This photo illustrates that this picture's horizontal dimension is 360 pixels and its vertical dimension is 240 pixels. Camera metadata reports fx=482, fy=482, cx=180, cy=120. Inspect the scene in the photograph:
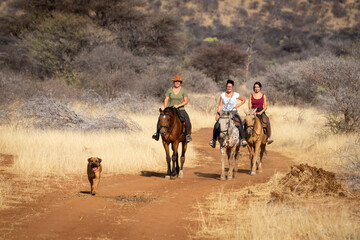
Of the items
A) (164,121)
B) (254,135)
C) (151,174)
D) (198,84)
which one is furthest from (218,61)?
(164,121)

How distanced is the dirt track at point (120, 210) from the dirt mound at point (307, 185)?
131 centimetres

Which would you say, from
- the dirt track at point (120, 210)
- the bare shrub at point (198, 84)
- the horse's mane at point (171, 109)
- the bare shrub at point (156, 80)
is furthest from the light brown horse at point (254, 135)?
the bare shrub at point (198, 84)

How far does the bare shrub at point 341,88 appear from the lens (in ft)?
57.9

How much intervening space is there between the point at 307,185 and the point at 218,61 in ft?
118

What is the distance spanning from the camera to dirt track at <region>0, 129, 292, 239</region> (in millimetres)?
6633

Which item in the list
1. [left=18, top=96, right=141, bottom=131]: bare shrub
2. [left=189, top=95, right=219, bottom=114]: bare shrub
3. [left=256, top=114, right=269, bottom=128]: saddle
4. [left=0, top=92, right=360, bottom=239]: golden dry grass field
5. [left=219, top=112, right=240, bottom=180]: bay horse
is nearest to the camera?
[left=0, top=92, right=360, bottom=239]: golden dry grass field

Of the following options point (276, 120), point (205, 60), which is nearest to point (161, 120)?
point (276, 120)

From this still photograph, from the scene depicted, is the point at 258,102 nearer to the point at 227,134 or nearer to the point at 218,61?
the point at 227,134

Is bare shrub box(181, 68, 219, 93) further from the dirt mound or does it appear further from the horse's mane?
the dirt mound

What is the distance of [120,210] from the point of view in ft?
25.9

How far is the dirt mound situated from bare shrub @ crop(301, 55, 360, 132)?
28.3 ft

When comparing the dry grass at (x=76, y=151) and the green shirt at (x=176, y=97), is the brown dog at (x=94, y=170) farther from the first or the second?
the green shirt at (x=176, y=97)

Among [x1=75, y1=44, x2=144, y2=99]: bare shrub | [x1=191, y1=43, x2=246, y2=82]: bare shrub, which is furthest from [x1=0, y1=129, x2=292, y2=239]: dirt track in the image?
[x1=191, y1=43, x2=246, y2=82]: bare shrub

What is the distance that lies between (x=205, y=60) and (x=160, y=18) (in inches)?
280
